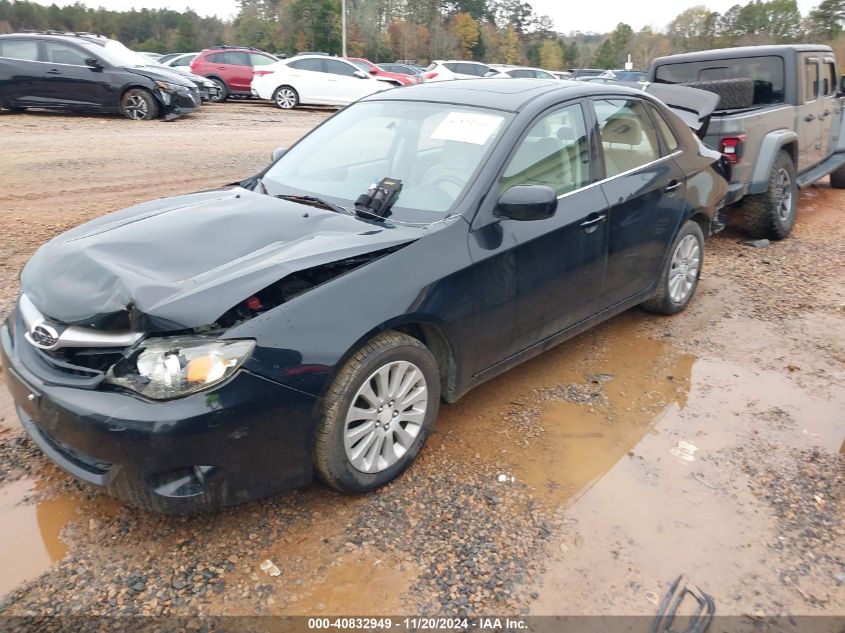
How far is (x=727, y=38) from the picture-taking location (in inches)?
2288

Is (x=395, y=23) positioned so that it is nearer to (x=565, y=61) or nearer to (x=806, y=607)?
(x=565, y=61)

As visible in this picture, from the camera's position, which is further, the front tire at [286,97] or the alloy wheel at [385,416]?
the front tire at [286,97]

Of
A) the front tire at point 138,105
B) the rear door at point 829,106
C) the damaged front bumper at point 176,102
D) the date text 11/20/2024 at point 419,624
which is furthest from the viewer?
the damaged front bumper at point 176,102

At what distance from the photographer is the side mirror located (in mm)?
3193

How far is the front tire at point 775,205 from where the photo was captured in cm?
685

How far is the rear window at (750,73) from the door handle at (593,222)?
15.6 feet

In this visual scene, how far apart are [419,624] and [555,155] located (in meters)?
2.57

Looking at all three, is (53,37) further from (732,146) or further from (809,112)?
(809,112)

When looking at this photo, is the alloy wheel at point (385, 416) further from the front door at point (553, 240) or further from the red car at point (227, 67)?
the red car at point (227, 67)

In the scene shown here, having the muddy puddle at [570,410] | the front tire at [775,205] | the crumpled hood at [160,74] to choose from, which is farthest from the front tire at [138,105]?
the muddy puddle at [570,410]

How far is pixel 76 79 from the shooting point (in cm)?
1288

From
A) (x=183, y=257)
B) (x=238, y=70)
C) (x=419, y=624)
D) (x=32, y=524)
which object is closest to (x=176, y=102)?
(x=238, y=70)

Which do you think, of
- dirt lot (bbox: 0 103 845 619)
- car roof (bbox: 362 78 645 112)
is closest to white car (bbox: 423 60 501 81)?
car roof (bbox: 362 78 645 112)

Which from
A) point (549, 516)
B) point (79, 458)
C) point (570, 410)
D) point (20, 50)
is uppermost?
point (20, 50)
